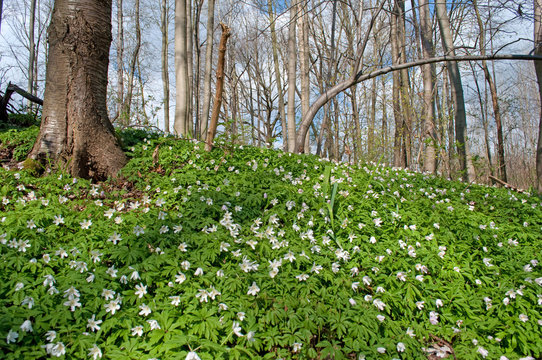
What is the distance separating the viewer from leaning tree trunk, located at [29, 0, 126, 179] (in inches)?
136

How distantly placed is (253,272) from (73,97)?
3.02 metres

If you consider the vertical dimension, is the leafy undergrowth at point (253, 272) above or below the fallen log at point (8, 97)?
below

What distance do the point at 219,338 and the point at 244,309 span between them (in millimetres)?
216

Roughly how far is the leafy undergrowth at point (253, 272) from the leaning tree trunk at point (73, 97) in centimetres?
35

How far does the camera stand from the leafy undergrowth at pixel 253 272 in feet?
5.69

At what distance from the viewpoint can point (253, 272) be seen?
7.22 ft

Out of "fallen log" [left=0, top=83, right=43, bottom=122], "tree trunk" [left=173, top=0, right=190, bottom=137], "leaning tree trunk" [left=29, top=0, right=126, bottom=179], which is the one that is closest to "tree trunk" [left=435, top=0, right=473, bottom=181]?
"tree trunk" [left=173, top=0, right=190, bottom=137]

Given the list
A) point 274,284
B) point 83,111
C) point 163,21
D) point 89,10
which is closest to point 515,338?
point 274,284

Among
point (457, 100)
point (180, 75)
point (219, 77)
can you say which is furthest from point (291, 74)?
point (219, 77)

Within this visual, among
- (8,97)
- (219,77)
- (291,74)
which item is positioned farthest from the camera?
(291,74)

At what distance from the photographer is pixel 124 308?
1.89 m

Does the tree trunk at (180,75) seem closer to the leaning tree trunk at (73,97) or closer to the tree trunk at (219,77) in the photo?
the tree trunk at (219,77)

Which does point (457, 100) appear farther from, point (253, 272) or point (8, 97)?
point (8, 97)

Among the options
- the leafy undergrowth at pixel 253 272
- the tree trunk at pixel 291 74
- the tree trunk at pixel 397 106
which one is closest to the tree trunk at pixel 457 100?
the tree trunk at pixel 397 106
